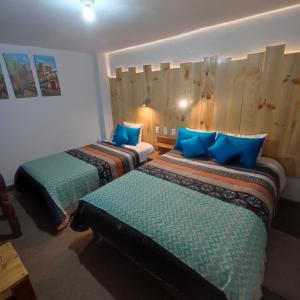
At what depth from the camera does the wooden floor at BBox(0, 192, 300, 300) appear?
150 cm

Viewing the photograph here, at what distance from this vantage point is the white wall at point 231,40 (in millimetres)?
2064

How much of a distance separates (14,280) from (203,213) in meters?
1.40

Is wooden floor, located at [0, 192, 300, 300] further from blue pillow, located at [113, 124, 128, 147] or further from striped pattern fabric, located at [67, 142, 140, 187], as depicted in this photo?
blue pillow, located at [113, 124, 128, 147]

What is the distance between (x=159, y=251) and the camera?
1257 millimetres

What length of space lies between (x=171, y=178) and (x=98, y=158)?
131cm

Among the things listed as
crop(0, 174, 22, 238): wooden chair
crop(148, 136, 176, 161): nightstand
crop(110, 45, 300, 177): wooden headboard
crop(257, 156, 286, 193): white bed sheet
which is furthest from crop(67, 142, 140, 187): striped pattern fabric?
crop(257, 156, 286, 193): white bed sheet

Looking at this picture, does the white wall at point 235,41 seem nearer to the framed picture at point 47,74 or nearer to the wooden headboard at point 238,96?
the wooden headboard at point 238,96

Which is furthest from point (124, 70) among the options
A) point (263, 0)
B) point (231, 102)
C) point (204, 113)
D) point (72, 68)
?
point (263, 0)

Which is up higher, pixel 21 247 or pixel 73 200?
pixel 73 200

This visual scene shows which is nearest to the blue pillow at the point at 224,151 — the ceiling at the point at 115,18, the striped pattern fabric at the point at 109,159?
the striped pattern fabric at the point at 109,159

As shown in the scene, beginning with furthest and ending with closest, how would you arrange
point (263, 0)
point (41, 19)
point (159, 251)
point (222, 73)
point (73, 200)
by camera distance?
point (222, 73)
point (73, 200)
point (41, 19)
point (263, 0)
point (159, 251)

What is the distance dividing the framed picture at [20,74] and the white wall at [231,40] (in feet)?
6.29

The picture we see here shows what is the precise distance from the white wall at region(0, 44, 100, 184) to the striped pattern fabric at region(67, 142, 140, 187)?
0.85m

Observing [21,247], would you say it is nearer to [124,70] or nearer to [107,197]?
[107,197]
